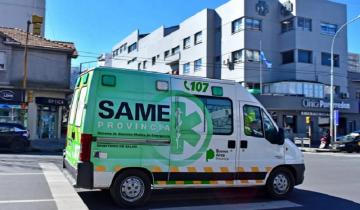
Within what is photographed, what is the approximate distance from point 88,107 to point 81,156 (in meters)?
0.88

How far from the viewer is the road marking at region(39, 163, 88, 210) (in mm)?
7930

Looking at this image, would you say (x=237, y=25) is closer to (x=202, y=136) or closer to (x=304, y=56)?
(x=304, y=56)

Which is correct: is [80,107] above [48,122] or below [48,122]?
below

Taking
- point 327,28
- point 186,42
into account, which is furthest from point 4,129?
point 327,28

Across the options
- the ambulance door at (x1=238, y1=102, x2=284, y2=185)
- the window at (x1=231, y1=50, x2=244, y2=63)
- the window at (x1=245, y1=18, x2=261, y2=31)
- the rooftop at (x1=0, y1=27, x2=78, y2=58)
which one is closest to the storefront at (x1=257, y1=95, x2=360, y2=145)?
the window at (x1=231, y1=50, x2=244, y2=63)

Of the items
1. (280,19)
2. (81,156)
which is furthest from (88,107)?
(280,19)

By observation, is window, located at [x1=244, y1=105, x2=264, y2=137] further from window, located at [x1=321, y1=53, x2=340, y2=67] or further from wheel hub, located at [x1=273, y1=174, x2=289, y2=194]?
window, located at [x1=321, y1=53, x2=340, y2=67]

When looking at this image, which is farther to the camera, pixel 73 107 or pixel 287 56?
pixel 287 56

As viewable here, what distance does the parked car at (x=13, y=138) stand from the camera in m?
23.4

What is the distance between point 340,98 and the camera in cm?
4672

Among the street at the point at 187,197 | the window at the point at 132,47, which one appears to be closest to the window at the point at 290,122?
the street at the point at 187,197

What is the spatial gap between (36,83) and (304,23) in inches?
1081

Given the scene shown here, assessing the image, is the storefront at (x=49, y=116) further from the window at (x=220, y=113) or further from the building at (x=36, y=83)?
the window at (x=220, y=113)

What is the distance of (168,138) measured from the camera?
8.61m
